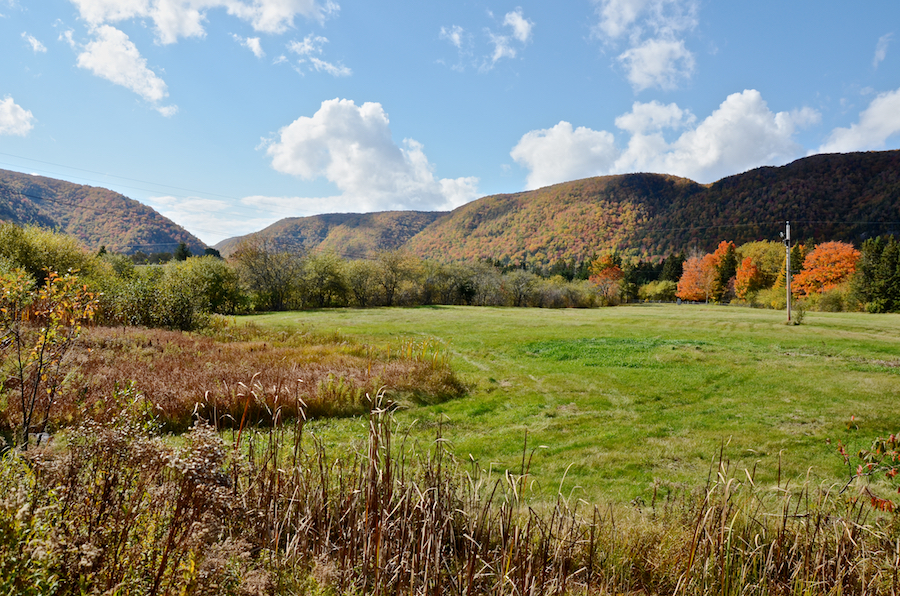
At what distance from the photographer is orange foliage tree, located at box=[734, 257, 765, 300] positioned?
67438mm

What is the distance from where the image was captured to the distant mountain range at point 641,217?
301 ft

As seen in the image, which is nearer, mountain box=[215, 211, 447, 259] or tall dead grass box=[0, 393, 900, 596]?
tall dead grass box=[0, 393, 900, 596]

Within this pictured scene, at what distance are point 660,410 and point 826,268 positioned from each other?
66.6 m

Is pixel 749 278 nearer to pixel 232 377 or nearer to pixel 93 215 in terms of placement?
pixel 232 377

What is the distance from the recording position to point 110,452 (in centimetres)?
300

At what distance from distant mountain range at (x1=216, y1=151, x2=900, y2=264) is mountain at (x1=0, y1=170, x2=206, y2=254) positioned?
2400 centimetres

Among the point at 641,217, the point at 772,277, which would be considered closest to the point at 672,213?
the point at 641,217

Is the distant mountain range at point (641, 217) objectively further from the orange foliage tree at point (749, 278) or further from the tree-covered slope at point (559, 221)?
the orange foliage tree at point (749, 278)

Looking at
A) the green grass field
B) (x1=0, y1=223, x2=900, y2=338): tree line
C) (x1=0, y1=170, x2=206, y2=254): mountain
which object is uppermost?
(x1=0, y1=170, x2=206, y2=254): mountain

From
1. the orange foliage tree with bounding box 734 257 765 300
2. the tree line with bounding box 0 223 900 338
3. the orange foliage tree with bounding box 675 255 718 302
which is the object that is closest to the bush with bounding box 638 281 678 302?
the tree line with bounding box 0 223 900 338

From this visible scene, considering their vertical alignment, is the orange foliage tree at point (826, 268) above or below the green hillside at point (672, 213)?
below

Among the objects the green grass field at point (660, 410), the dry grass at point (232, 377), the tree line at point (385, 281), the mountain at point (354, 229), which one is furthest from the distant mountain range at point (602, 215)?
the green grass field at point (660, 410)

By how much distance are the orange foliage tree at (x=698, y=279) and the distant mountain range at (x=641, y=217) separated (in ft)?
76.8

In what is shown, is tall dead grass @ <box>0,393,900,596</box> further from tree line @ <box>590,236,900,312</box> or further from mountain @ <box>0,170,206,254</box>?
mountain @ <box>0,170,206,254</box>
